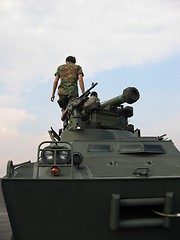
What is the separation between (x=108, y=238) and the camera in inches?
208

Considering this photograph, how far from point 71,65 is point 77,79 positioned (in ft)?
1.09

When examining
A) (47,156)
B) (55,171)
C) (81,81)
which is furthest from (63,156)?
(81,81)

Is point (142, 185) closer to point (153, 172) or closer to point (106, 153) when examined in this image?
point (153, 172)

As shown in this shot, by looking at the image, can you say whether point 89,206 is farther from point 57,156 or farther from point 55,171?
point 57,156

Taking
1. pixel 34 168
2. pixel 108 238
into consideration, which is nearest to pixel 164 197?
pixel 108 238

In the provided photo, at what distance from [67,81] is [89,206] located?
3.93 meters

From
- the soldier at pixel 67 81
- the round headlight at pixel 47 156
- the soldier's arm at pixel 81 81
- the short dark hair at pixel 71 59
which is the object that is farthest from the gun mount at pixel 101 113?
the round headlight at pixel 47 156

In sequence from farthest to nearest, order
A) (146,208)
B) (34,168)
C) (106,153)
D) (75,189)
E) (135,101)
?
1. (135,101)
2. (106,153)
3. (34,168)
4. (146,208)
5. (75,189)

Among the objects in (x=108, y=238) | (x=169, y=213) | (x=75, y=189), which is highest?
(x=75, y=189)

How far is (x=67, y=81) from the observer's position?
27.9ft

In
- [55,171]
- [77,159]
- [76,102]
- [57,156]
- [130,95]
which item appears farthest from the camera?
[130,95]

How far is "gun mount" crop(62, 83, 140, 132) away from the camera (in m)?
7.65

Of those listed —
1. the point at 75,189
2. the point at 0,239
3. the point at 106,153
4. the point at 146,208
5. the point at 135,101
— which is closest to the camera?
the point at 75,189

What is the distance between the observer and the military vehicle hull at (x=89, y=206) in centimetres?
506
